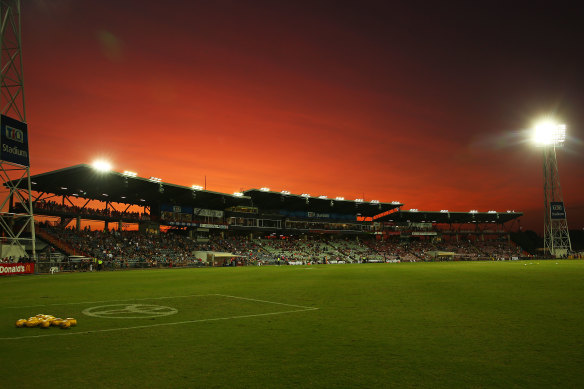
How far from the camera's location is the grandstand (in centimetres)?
5197

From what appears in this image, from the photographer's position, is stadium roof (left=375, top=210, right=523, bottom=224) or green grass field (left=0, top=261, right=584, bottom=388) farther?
stadium roof (left=375, top=210, right=523, bottom=224)

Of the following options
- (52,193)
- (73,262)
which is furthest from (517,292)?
(52,193)

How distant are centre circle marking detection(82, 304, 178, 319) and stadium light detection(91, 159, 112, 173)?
40.9m

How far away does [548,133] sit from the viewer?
7700 cm

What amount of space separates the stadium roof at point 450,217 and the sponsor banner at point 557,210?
23.3m

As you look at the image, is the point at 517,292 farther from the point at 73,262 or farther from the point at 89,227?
the point at 89,227

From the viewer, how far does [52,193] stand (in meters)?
56.4

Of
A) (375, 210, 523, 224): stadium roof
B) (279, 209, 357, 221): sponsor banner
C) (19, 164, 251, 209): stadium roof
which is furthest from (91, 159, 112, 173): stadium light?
(375, 210, 523, 224): stadium roof

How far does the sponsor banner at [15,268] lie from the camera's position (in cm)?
3403

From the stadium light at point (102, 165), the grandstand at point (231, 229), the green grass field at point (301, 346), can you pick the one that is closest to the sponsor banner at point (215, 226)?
the grandstand at point (231, 229)

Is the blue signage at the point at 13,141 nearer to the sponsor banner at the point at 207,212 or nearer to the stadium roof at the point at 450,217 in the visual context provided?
the sponsor banner at the point at 207,212

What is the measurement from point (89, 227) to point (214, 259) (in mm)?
18899

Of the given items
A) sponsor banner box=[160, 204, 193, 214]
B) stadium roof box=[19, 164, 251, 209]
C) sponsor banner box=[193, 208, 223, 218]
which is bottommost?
sponsor banner box=[193, 208, 223, 218]

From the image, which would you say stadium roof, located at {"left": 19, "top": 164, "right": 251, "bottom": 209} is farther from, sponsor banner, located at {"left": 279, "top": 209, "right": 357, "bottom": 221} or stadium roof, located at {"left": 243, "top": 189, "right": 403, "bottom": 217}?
sponsor banner, located at {"left": 279, "top": 209, "right": 357, "bottom": 221}
